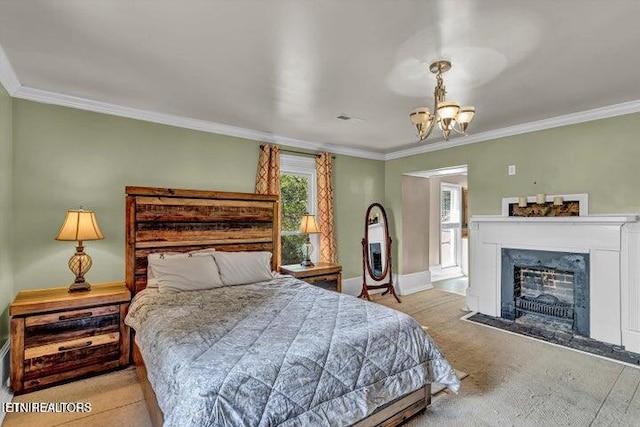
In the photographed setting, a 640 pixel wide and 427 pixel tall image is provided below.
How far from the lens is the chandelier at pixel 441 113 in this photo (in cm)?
212

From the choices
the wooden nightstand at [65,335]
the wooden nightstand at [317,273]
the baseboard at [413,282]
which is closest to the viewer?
the wooden nightstand at [65,335]

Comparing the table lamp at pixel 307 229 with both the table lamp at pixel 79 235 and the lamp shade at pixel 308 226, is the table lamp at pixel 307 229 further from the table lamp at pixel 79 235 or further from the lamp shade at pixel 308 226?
the table lamp at pixel 79 235

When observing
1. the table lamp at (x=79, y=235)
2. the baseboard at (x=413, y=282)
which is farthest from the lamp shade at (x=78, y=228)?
the baseboard at (x=413, y=282)

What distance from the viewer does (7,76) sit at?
246cm

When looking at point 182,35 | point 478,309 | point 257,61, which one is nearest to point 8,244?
point 182,35

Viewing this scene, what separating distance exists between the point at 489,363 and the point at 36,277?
13.9 ft

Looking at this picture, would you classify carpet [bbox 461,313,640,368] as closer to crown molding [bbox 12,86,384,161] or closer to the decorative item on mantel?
the decorative item on mantel

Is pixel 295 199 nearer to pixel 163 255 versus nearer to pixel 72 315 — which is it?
pixel 163 255

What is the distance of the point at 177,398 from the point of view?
4.60 feet

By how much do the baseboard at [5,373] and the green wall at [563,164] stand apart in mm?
5199

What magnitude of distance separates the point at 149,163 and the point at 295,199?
1.99 m

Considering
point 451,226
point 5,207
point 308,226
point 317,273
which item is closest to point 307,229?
point 308,226

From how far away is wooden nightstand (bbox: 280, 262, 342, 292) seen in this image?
3.96 meters

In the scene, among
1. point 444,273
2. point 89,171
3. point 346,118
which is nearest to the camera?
point 89,171
